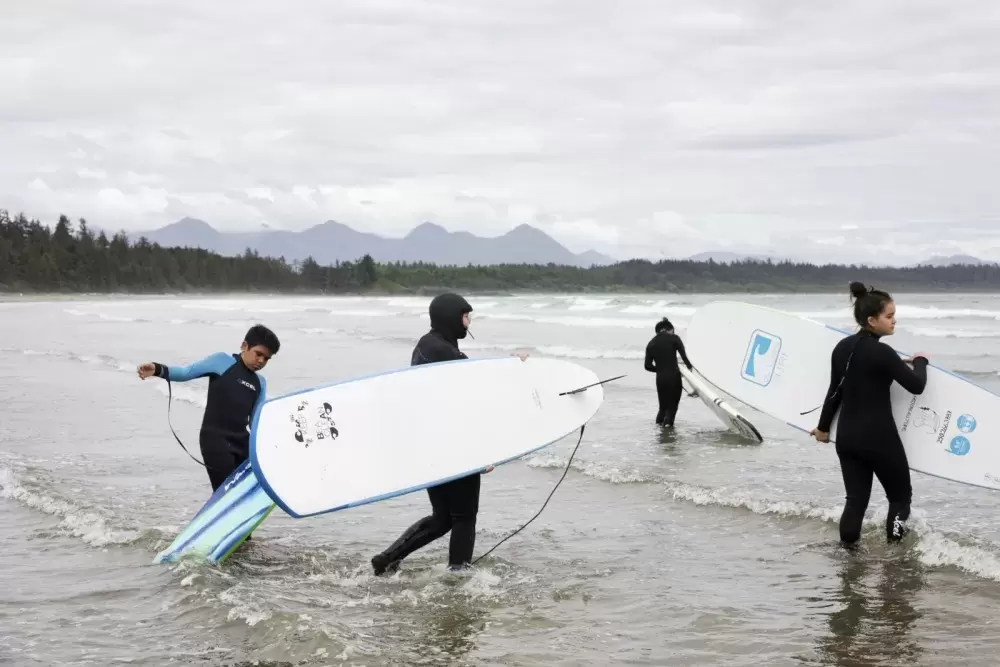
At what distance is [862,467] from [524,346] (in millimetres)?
23653

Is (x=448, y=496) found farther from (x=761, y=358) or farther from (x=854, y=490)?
(x=761, y=358)

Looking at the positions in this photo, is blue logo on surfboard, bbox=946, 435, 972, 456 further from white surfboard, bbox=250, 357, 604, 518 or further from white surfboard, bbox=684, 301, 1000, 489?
white surfboard, bbox=250, 357, 604, 518

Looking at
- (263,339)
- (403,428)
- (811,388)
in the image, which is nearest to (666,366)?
(811,388)

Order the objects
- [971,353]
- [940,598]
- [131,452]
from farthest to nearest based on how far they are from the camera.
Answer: [971,353] → [131,452] → [940,598]

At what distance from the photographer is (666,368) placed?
38.2ft

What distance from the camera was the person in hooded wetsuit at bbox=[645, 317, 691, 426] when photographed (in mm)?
11609

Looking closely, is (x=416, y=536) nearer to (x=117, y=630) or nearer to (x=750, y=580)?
(x=117, y=630)

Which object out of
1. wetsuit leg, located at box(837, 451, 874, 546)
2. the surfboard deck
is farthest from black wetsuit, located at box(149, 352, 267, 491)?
wetsuit leg, located at box(837, 451, 874, 546)

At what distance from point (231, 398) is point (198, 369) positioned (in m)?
0.28

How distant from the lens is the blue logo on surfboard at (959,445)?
242 inches

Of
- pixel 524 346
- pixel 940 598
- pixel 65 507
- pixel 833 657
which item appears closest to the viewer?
pixel 833 657

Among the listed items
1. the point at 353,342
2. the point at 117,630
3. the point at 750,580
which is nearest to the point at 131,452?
the point at 117,630

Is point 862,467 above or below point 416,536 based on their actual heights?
above

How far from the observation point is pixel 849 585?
5539 millimetres
